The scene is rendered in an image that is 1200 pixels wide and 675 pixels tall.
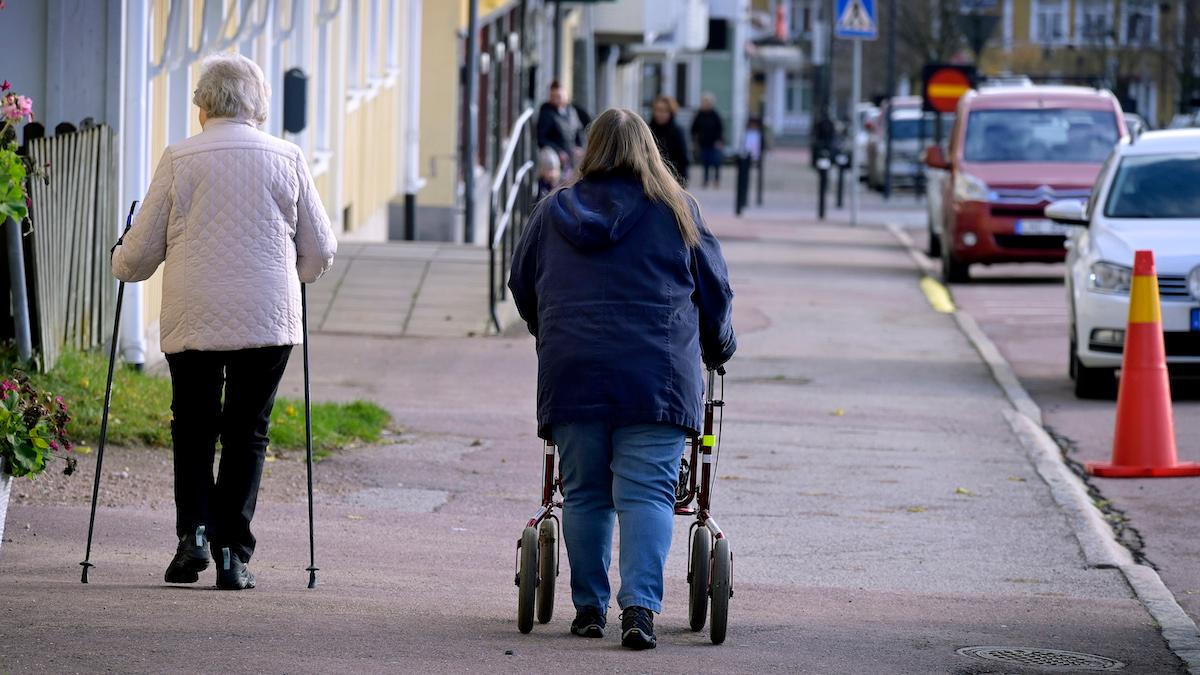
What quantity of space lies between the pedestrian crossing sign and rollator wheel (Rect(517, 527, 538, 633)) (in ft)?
79.9

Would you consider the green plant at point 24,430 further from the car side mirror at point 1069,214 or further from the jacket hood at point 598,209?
the car side mirror at point 1069,214

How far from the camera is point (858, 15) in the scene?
3020cm

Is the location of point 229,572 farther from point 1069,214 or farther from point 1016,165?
point 1016,165

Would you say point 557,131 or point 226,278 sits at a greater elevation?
point 557,131

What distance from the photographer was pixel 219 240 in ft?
20.8

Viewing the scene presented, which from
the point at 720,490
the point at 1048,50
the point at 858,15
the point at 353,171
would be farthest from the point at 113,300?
the point at 1048,50

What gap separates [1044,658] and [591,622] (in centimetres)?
137

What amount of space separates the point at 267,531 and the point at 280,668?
2.74 meters

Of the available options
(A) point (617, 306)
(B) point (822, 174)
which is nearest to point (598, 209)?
(A) point (617, 306)

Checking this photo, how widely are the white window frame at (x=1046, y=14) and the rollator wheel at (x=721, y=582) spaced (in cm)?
9527

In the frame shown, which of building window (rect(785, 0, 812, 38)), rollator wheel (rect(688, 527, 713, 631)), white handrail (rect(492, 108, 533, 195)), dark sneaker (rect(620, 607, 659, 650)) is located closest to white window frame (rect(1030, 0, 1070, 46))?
building window (rect(785, 0, 812, 38))

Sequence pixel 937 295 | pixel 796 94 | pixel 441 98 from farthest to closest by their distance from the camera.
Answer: pixel 796 94, pixel 441 98, pixel 937 295

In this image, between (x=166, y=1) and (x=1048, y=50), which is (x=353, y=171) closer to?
(x=166, y=1)

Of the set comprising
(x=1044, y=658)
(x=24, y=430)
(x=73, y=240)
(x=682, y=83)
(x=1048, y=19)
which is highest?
(x=1048, y=19)
